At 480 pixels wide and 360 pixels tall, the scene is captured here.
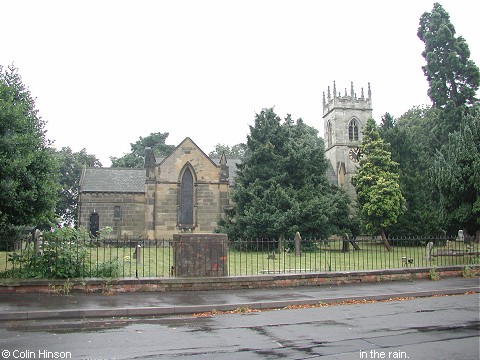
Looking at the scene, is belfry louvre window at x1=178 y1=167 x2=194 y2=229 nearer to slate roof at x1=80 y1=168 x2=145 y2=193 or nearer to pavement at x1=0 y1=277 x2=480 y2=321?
slate roof at x1=80 y1=168 x2=145 y2=193

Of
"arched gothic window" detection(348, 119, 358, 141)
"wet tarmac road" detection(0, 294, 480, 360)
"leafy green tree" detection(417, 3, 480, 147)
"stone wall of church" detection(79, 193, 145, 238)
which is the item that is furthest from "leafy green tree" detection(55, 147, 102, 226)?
"wet tarmac road" detection(0, 294, 480, 360)

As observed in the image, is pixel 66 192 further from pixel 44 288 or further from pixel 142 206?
pixel 44 288

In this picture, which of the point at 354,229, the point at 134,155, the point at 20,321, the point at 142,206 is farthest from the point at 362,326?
the point at 134,155

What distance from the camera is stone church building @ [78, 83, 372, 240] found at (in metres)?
38.2

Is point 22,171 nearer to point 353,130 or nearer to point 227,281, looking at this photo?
point 227,281

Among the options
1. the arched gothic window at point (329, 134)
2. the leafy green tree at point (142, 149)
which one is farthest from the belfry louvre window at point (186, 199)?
the leafy green tree at point (142, 149)

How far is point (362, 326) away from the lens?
8.45 metres

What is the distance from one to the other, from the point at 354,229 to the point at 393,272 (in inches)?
784

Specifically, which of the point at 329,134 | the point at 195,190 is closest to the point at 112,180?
the point at 195,190

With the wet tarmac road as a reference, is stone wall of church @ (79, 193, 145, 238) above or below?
above

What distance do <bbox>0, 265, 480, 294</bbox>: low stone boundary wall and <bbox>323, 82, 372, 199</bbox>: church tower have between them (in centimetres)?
3803

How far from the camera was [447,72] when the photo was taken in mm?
40031

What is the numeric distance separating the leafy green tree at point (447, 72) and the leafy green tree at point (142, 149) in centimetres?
4375

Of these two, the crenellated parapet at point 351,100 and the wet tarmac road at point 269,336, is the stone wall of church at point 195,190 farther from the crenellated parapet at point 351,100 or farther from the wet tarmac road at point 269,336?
the wet tarmac road at point 269,336
